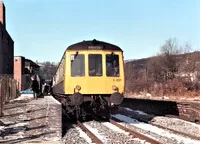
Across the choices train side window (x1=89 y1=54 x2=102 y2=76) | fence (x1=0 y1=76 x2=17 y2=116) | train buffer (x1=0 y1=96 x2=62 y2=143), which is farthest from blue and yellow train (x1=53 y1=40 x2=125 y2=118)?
fence (x1=0 y1=76 x2=17 y2=116)

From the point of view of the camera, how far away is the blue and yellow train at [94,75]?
1523cm

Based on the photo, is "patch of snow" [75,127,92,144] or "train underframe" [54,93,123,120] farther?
"train underframe" [54,93,123,120]

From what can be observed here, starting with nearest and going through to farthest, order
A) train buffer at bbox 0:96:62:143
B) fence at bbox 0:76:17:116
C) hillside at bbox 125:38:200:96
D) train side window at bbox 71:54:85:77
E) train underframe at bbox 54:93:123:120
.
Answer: train buffer at bbox 0:96:62:143 → train underframe at bbox 54:93:123:120 → train side window at bbox 71:54:85:77 → fence at bbox 0:76:17:116 → hillside at bbox 125:38:200:96

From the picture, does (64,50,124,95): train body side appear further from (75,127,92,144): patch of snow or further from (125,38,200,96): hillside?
(125,38,200,96): hillside

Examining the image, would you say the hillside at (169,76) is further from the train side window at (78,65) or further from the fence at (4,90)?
the train side window at (78,65)

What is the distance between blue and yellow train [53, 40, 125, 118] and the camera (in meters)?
15.2

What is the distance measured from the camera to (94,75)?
15414mm

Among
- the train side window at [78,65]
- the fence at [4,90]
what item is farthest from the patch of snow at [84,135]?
the fence at [4,90]

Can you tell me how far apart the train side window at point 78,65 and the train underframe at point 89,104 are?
3.02 ft

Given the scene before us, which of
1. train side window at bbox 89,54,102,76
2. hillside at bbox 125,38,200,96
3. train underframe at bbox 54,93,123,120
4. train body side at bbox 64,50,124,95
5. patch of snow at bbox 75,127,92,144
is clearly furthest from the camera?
hillside at bbox 125,38,200,96

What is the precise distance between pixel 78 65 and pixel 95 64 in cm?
68

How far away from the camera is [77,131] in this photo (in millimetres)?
13086

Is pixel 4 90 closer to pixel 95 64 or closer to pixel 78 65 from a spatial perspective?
pixel 78 65

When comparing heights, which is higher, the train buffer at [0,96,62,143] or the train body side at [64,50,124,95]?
the train body side at [64,50,124,95]
